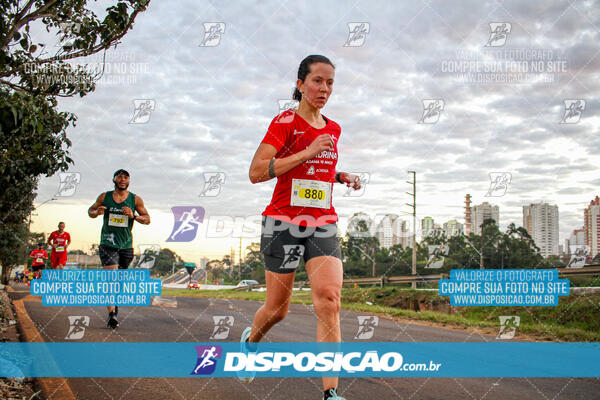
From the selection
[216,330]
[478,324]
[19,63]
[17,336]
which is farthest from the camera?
[478,324]

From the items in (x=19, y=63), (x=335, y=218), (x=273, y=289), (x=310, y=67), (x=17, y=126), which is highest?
(x=19, y=63)

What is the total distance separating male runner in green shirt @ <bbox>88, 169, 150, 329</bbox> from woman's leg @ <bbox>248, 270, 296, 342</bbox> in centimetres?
407

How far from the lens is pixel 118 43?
4.85 meters

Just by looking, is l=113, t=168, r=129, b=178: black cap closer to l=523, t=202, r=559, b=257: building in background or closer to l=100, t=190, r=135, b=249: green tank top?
l=100, t=190, r=135, b=249: green tank top

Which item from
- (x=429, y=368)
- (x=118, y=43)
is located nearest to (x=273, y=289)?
(x=429, y=368)

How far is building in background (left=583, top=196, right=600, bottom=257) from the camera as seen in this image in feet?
40.6

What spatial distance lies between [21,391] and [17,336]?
8.75ft

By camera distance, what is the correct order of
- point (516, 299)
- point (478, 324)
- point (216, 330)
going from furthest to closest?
1. point (516, 299)
2. point (478, 324)
3. point (216, 330)

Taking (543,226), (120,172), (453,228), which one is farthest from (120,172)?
(453,228)

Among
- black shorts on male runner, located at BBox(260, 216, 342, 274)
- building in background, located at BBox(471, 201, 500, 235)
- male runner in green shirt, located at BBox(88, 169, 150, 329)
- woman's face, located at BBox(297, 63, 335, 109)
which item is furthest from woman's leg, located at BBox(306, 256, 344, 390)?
building in background, located at BBox(471, 201, 500, 235)

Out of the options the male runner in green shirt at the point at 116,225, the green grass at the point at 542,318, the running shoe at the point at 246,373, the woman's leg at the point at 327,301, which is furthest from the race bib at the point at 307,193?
the green grass at the point at 542,318

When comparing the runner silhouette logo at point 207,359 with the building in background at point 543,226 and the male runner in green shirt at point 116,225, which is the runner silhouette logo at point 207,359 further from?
the building in background at point 543,226

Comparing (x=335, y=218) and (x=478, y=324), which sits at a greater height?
(x=335, y=218)

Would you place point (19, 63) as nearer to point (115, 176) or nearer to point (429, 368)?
point (115, 176)
